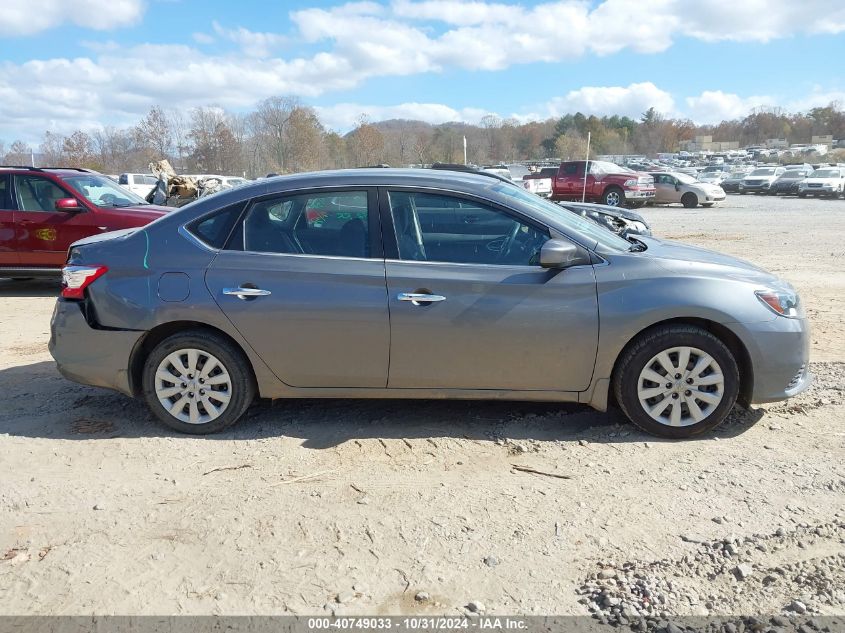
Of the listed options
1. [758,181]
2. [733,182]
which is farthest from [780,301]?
[733,182]

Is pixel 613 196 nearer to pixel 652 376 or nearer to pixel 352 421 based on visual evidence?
pixel 652 376

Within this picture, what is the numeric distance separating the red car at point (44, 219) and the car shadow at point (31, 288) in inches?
13.4

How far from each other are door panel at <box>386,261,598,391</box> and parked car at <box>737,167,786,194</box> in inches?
1414

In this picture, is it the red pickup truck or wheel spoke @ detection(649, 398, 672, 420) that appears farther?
the red pickup truck

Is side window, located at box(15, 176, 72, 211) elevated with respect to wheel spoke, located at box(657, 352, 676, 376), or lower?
elevated

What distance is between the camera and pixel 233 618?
2.69m

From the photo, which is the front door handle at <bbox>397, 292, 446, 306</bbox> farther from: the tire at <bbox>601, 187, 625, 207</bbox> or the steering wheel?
the tire at <bbox>601, 187, 625, 207</bbox>

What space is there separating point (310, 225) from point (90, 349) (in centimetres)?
166

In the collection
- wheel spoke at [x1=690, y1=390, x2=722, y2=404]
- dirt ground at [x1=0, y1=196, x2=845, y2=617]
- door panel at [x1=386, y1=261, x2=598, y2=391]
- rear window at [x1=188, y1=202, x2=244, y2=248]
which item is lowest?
dirt ground at [x1=0, y1=196, x2=845, y2=617]

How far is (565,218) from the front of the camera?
4.54 metres

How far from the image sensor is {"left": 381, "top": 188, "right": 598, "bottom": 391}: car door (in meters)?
4.09

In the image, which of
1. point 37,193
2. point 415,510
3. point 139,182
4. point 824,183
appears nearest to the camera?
point 415,510

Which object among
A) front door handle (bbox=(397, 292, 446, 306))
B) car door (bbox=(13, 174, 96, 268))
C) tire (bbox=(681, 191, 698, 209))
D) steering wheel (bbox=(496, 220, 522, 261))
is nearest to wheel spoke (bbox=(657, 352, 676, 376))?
steering wheel (bbox=(496, 220, 522, 261))

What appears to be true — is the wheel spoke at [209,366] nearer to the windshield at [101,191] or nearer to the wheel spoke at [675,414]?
the wheel spoke at [675,414]
